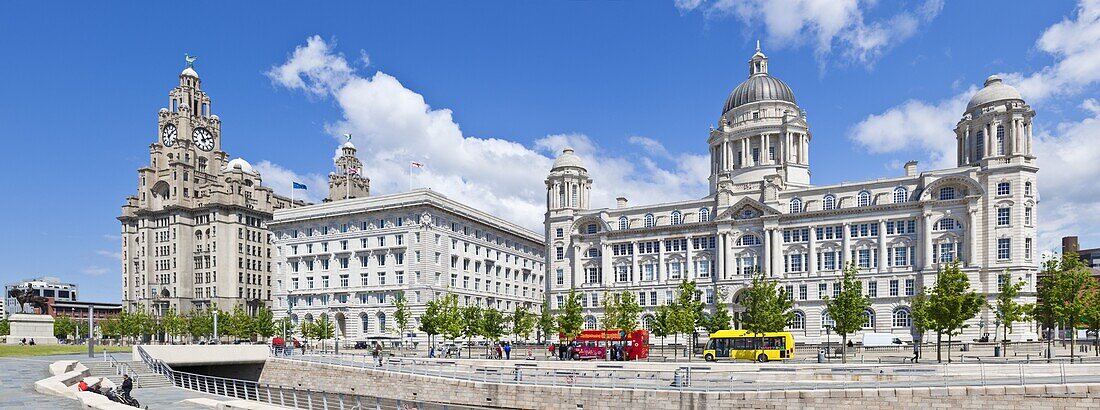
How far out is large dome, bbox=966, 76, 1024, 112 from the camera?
90.9 m

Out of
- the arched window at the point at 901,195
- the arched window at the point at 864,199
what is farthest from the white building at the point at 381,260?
the arched window at the point at 901,195

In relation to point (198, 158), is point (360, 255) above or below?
below

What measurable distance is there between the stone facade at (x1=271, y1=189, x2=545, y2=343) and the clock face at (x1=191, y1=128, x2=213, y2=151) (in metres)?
38.8

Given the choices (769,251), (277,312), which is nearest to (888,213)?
(769,251)

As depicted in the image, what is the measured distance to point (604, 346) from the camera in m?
67.5

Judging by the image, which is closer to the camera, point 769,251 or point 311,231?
point 769,251

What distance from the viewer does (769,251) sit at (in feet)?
326

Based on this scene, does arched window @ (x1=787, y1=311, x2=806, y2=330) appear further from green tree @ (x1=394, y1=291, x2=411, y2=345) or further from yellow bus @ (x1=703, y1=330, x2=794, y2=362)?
green tree @ (x1=394, y1=291, x2=411, y2=345)

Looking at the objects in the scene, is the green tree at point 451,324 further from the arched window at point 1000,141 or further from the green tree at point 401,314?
the arched window at point 1000,141

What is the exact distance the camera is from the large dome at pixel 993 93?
298 feet

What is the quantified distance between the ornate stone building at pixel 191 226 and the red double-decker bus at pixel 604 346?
291 feet

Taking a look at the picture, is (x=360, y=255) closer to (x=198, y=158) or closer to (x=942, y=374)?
(x=198, y=158)

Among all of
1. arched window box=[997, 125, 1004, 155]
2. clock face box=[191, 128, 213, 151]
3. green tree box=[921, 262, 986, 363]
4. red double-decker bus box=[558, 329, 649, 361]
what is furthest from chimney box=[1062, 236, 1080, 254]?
clock face box=[191, 128, 213, 151]

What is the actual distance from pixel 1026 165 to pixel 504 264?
77281 millimetres
